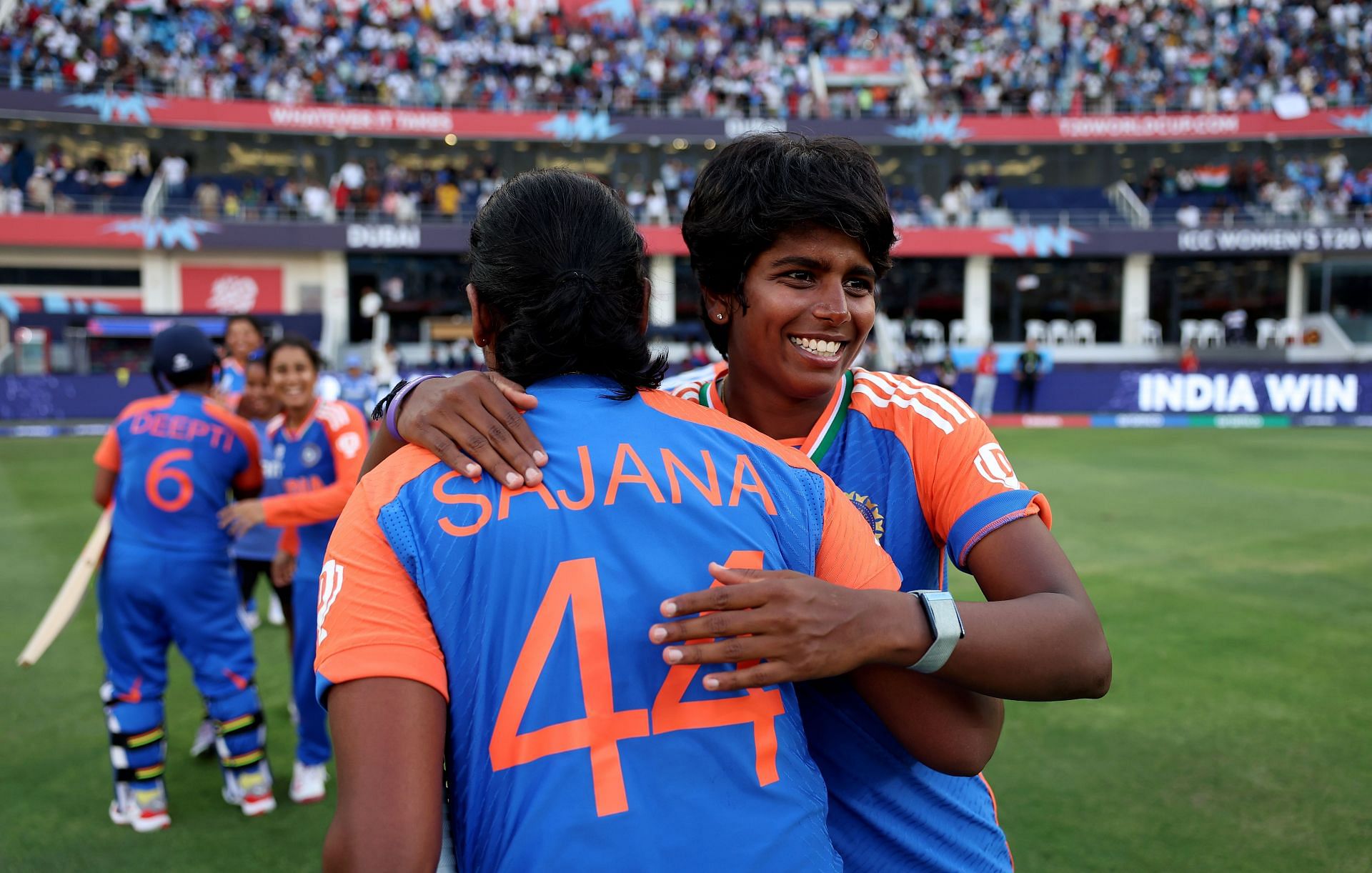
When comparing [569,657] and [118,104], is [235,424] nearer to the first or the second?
[569,657]

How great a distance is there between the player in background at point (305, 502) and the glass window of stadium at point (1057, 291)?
33365 millimetres

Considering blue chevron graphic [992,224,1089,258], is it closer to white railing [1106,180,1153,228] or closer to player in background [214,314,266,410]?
white railing [1106,180,1153,228]

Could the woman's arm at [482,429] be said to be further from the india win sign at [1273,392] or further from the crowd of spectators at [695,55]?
the crowd of spectators at [695,55]

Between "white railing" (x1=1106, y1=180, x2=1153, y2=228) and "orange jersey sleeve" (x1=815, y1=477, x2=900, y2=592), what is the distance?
3572 centimetres

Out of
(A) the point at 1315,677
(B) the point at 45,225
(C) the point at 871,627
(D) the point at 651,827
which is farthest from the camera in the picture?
(B) the point at 45,225

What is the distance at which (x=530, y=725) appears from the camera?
4.57 feet

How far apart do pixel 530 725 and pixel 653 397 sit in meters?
0.56

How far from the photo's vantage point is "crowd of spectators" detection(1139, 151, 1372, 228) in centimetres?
3266

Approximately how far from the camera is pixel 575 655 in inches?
55.2

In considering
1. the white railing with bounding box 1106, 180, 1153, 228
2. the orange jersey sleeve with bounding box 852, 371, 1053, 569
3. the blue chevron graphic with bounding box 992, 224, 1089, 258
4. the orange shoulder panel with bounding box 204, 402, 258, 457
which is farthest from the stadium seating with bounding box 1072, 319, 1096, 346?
the orange jersey sleeve with bounding box 852, 371, 1053, 569

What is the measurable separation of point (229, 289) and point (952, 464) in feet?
116

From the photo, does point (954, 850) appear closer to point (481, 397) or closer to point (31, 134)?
point (481, 397)

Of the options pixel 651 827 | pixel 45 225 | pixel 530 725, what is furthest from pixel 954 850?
pixel 45 225

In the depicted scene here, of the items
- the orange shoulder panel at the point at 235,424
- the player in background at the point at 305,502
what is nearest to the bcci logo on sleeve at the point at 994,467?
the player in background at the point at 305,502
